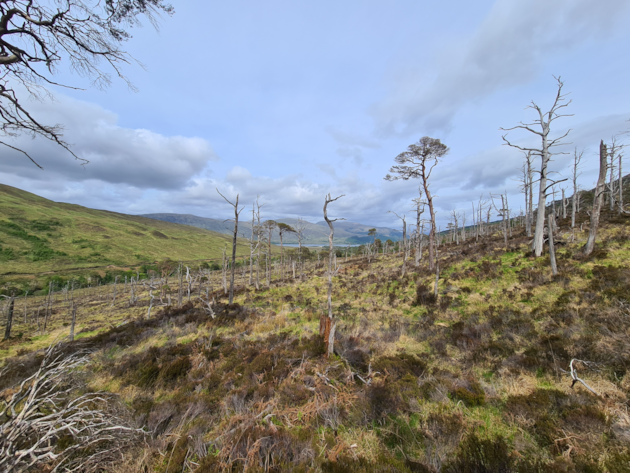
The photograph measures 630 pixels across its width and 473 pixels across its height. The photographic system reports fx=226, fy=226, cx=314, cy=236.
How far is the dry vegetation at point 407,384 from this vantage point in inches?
136

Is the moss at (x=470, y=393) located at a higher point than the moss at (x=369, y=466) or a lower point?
higher

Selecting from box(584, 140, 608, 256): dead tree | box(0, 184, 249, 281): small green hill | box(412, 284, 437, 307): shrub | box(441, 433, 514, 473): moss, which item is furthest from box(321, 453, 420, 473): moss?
box(0, 184, 249, 281): small green hill

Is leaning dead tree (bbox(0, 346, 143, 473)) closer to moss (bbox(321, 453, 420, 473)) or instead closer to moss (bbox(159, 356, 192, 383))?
moss (bbox(159, 356, 192, 383))

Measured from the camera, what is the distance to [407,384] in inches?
219

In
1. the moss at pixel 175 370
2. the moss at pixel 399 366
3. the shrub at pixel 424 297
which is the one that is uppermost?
the shrub at pixel 424 297

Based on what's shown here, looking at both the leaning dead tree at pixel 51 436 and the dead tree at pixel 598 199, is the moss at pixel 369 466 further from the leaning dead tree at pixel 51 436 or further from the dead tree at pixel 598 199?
the dead tree at pixel 598 199

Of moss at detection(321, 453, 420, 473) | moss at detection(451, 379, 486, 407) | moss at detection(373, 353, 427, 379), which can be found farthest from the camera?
moss at detection(373, 353, 427, 379)

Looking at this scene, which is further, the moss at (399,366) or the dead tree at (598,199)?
the dead tree at (598,199)

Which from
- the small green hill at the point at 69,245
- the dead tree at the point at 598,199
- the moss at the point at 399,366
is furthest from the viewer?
the small green hill at the point at 69,245

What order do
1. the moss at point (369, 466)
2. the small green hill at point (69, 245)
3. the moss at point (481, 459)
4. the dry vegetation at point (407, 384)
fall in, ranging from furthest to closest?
the small green hill at point (69, 245) → the dry vegetation at point (407, 384) → the moss at point (369, 466) → the moss at point (481, 459)

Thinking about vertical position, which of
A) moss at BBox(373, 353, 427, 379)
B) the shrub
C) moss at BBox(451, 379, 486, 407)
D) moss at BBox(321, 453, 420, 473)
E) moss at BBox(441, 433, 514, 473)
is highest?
the shrub

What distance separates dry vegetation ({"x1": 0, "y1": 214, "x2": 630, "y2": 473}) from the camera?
3.46 metres

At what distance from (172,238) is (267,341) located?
14136 cm

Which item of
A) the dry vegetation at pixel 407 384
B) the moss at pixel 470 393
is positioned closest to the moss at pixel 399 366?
the dry vegetation at pixel 407 384
